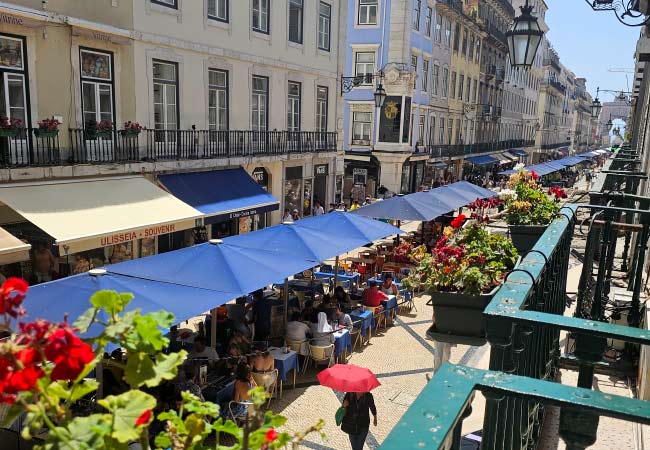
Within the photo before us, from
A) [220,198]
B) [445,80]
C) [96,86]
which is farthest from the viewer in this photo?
[445,80]

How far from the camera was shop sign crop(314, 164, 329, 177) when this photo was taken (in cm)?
2372

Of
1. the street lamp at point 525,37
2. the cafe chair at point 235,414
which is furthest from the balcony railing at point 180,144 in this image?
the street lamp at point 525,37

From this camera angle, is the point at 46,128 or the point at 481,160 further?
the point at 481,160

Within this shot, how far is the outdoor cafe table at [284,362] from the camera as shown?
9.09m

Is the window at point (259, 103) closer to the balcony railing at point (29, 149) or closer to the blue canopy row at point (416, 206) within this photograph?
the blue canopy row at point (416, 206)

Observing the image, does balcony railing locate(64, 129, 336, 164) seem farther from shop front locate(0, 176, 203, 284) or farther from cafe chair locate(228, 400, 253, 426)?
cafe chair locate(228, 400, 253, 426)

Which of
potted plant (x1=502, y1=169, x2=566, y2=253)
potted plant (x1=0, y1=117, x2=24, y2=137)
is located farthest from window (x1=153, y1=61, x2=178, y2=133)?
potted plant (x1=502, y1=169, x2=566, y2=253)

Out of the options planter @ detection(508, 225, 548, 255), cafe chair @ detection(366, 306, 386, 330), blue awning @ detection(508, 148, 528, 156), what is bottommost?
cafe chair @ detection(366, 306, 386, 330)

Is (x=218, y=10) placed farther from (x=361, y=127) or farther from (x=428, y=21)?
(x=428, y=21)

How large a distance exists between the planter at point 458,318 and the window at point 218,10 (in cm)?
1512

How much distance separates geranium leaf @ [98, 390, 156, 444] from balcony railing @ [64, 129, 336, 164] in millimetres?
12799

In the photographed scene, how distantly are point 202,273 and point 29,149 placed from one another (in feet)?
19.9

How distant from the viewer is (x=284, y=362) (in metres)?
9.13

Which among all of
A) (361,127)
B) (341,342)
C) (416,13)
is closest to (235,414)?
(341,342)
